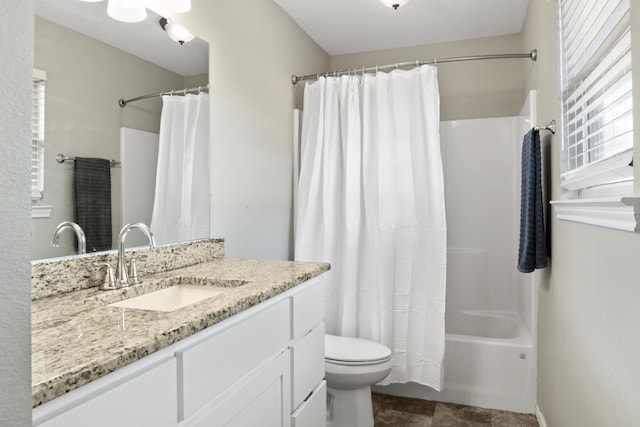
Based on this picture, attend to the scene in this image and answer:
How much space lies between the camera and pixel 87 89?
56.4 inches

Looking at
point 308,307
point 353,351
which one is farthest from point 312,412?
point 353,351

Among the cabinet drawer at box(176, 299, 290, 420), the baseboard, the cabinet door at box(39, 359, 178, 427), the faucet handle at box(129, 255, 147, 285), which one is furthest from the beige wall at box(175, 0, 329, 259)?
the baseboard

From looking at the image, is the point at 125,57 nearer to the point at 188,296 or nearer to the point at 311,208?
the point at 188,296

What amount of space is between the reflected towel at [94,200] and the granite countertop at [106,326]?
7.8 inches

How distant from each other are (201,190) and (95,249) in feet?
2.05

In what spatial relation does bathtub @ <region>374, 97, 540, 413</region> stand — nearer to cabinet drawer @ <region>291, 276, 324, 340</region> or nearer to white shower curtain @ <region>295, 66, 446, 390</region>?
white shower curtain @ <region>295, 66, 446, 390</region>

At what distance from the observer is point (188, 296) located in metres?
1.54

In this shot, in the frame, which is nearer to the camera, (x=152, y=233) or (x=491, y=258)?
(x=152, y=233)

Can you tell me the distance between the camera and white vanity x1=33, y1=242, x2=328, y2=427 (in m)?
0.76

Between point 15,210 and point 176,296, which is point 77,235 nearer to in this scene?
point 176,296

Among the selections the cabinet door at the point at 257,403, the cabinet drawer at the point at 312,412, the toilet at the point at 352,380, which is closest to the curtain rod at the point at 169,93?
the cabinet door at the point at 257,403

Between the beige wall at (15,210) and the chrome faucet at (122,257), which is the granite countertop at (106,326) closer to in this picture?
the chrome faucet at (122,257)

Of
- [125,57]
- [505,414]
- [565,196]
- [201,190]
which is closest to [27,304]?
[125,57]

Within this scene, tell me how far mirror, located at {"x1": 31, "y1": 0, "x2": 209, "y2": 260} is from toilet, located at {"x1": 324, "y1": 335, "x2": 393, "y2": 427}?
1.20 metres
